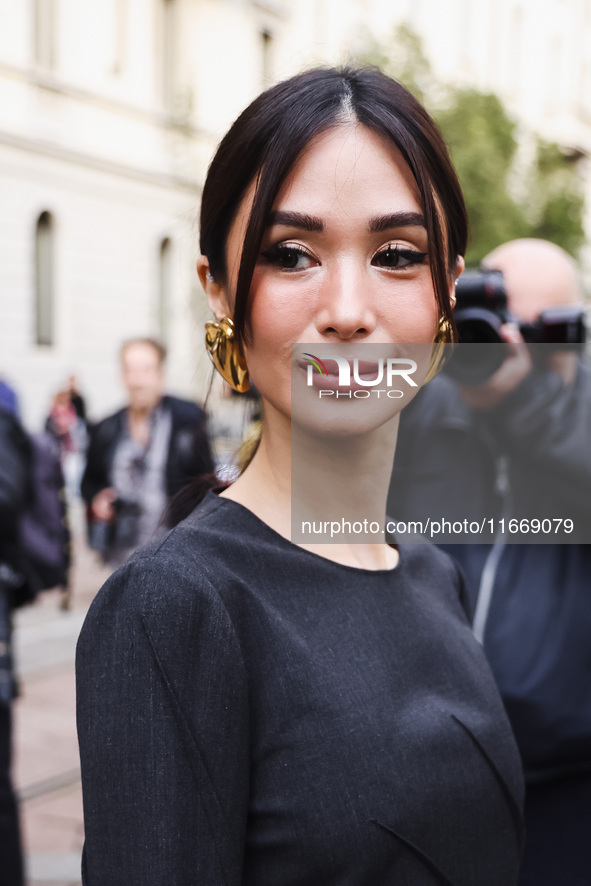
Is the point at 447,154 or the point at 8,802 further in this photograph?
the point at 8,802

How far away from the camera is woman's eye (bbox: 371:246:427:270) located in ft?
3.26

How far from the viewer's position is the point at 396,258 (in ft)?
3.29

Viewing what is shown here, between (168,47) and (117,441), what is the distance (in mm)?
11664

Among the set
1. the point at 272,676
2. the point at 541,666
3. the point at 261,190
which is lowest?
the point at 541,666

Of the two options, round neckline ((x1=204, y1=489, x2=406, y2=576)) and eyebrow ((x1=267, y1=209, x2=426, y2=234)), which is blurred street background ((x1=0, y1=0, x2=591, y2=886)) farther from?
eyebrow ((x1=267, y1=209, x2=426, y2=234))

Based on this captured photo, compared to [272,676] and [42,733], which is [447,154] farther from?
[42,733]

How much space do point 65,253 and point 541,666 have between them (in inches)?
505

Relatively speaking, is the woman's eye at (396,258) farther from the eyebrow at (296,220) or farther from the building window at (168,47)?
the building window at (168,47)

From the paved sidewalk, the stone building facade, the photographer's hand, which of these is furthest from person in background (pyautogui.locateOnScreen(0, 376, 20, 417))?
the stone building facade

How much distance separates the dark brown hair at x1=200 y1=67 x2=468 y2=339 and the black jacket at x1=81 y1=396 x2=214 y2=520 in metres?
3.12

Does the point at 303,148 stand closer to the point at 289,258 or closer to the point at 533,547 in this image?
the point at 289,258

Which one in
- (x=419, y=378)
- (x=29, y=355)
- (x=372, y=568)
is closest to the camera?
(x=419, y=378)

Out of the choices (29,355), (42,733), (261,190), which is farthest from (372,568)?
(29,355)

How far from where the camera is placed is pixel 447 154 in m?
1.08
